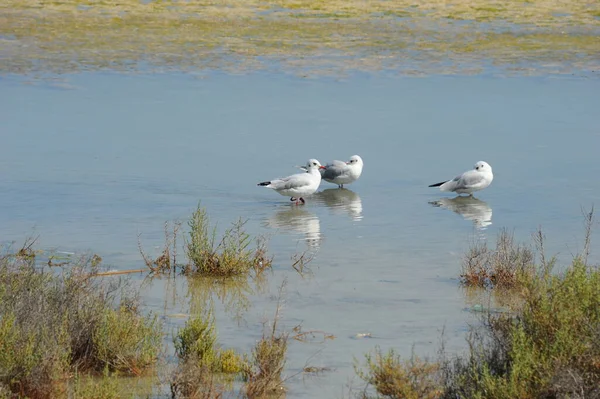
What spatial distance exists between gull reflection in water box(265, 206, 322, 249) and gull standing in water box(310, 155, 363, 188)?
1.13 meters

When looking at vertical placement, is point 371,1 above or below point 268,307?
above

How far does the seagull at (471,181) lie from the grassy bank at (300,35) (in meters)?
11.1

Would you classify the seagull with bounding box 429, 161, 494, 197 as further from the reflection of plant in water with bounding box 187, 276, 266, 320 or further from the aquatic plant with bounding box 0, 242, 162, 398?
the aquatic plant with bounding box 0, 242, 162, 398

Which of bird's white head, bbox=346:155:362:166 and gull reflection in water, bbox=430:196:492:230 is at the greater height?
bird's white head, bbox=346:155:362:166

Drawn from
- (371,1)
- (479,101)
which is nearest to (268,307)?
(479,101)

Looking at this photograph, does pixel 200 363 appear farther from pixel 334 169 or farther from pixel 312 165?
pixel 334 169

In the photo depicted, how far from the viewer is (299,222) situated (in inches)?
504

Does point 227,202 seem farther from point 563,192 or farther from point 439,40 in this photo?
point 439,40

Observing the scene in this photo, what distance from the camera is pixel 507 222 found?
1252 cm

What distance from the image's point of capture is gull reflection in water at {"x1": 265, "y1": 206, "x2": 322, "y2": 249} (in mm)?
11891

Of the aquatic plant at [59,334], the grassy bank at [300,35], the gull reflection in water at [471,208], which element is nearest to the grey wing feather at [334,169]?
the gull reflection in water at [471,208]

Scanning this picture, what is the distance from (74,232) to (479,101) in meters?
11.2

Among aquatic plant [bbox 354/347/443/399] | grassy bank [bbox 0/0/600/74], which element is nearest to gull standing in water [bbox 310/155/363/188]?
aquatic plant [bbox 354/347/443/399]

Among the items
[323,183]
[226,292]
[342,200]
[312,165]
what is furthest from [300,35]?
[226,292]
